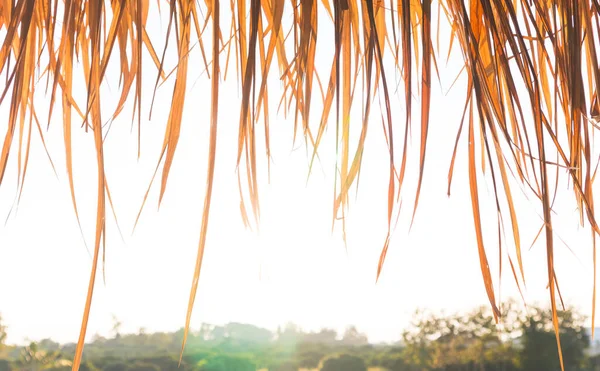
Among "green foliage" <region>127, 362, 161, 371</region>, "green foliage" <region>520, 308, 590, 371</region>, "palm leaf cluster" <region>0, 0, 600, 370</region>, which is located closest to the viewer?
"palm leaf cluster" <region>0, 0, 600, 370</region>

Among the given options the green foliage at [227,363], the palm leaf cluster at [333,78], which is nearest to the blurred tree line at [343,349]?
the green foliage at [227,363]

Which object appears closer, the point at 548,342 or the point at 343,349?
the point at 548,342

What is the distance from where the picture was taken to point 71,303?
4.76 meters

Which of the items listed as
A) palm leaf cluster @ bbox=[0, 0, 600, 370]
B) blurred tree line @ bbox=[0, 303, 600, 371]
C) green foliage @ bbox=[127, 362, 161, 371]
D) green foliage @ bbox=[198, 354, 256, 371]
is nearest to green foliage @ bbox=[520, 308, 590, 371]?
blurred tree line @ bbox=[0, 303, 600, 371]

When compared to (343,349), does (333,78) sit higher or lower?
higher

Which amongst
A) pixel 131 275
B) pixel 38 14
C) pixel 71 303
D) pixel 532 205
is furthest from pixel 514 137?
pixel 71 303

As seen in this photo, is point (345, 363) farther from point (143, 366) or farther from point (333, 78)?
point (333, 78)

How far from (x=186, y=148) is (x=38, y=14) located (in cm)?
17

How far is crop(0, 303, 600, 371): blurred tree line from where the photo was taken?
4109 mm

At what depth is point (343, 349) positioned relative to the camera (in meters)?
4.27

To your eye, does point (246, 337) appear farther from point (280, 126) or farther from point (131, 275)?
point (280, 126)

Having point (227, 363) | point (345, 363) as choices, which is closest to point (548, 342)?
point (345, 363)

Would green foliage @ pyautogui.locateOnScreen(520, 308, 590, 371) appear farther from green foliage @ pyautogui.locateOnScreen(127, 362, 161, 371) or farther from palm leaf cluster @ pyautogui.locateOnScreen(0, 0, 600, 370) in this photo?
palm leaf cluster @ pyautogui.locateOnScreen(0, 0, 600, 370)

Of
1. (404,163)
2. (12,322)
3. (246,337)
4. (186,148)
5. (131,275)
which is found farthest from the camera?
(131,275)
